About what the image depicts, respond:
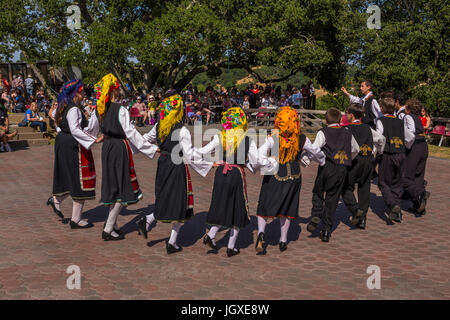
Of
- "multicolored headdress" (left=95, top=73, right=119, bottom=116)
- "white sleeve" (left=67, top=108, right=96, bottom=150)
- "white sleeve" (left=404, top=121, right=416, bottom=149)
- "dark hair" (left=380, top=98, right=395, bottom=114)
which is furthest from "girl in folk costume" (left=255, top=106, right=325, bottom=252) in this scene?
"white sleeve" (left=404, top=121, right=416, bottom=149)

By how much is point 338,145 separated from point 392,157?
5.33ft

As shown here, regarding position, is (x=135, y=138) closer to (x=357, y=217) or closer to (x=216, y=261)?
(x=216, y=261)

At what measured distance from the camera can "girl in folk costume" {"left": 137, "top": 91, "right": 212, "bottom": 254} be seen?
5.70 meters

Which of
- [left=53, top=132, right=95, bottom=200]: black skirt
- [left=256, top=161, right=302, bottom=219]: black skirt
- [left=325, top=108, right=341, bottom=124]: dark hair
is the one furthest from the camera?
[left=53, top=132, right=95, bottom=200]: black skirt

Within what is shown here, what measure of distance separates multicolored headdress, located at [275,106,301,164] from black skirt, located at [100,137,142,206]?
80.5 inches

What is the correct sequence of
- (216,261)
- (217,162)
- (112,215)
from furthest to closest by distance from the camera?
(112,215) < (217,162) < (216,261)

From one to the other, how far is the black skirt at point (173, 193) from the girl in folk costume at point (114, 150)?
0.43 m

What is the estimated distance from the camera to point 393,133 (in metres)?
7.51

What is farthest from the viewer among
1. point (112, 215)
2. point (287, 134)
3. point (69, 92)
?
point (69, 92)

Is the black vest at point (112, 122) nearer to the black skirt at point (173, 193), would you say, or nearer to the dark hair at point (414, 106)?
the black skirt at point (173, 193)

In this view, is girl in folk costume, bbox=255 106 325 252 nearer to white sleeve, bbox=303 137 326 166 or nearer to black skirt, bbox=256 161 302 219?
black skirt, bbox=256 161 302 219

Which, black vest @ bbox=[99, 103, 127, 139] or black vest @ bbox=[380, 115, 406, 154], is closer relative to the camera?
black vest @ bbox=[99, 103, 127, 139]

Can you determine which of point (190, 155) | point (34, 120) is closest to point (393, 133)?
point (190, 155)

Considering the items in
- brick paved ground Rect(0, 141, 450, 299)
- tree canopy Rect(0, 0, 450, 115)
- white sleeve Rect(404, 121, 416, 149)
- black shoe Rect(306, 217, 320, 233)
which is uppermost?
tree canopy Rect(0, 0, 450, 115)
